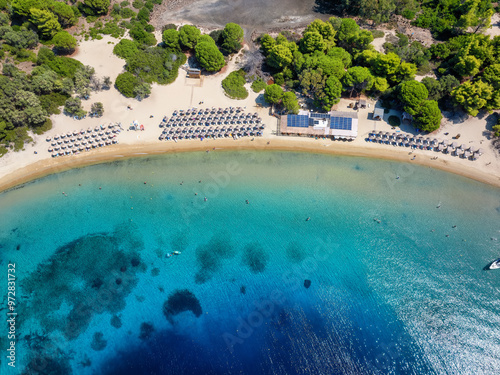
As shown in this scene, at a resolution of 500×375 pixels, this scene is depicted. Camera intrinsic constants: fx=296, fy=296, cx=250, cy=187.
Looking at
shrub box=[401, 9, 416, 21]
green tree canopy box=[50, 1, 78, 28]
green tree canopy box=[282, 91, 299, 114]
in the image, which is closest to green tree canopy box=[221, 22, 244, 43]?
green tree canopy box=[282, 91, 299, 114]

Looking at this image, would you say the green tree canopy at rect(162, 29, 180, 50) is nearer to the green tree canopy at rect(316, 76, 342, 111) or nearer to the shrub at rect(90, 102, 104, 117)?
the shrub at rect(90, 102, 104, 117)

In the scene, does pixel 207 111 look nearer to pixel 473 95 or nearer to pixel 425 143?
pixel 425 143

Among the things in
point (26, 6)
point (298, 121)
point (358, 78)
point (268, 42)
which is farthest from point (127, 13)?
point (358, 78)

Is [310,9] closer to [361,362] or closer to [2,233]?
[361,362]

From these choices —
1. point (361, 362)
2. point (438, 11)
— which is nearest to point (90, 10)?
point (438, 11)

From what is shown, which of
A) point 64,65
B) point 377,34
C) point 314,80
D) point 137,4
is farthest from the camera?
point 137,4

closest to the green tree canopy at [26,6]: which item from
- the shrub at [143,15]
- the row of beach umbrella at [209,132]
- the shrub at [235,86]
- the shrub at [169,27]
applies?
the shrub at [143,15]
